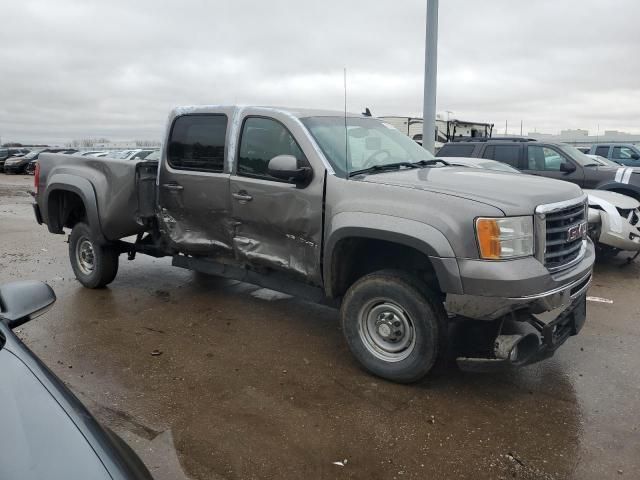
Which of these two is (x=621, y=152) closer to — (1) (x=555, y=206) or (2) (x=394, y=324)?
(1) (x=555, y=206)

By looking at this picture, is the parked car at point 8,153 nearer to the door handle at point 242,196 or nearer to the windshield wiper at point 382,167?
the door handle at point 242,196

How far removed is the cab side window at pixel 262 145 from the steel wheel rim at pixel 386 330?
1404mm

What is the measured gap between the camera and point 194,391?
3.84 m

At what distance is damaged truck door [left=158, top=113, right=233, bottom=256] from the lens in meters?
4.96

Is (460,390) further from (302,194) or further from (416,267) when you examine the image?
(302,194)

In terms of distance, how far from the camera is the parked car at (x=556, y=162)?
9.05 metres

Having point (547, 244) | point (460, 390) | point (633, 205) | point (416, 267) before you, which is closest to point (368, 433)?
point (460, 390)

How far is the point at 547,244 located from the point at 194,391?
108 inches

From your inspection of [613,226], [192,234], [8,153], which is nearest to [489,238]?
[192,234]

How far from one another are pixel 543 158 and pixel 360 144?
668cm

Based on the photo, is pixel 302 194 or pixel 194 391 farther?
pixel 302 194

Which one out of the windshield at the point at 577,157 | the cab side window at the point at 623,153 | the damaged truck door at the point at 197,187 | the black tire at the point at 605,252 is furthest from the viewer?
the cab side window at the point at 623,153

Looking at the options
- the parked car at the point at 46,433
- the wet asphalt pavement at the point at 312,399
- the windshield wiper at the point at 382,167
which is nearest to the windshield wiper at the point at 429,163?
the windshield wiper at the point at 382,167

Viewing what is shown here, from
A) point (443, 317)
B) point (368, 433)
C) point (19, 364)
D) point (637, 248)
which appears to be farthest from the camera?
point (637, 248)
